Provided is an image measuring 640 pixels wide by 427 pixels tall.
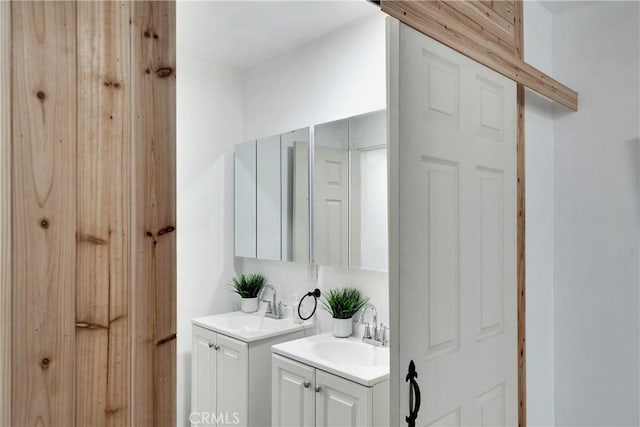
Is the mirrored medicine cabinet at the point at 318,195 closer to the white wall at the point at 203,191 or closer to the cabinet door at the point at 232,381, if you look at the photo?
the white wall at the point at 203,191

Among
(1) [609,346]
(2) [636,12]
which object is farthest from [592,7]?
(1) [609,346]

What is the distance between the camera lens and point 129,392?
2.83ft

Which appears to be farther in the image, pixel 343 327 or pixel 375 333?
pixel 343 327

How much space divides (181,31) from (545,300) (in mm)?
2465

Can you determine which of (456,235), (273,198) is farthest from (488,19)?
(273,198)

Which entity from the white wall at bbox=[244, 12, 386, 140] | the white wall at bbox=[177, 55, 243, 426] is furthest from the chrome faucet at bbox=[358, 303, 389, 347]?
the white wall at bbox=[177, 55, 243, 426]

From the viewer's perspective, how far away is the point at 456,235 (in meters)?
1.41

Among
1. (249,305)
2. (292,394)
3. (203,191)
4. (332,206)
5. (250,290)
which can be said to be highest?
(203,191)

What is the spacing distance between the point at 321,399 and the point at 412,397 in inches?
36.4

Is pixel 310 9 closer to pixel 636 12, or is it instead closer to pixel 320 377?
pixel 636 12

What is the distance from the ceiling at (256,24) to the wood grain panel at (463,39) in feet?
3.12

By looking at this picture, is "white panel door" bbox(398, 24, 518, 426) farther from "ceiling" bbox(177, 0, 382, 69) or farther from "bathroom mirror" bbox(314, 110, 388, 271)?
"ceiling" bbox(177, 0, 382, 69)

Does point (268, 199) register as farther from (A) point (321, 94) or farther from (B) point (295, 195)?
(A) point (321, 94)

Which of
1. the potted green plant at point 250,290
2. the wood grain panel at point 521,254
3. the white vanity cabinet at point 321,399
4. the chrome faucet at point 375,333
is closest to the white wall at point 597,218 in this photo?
the wood grain panel at point 521,254
